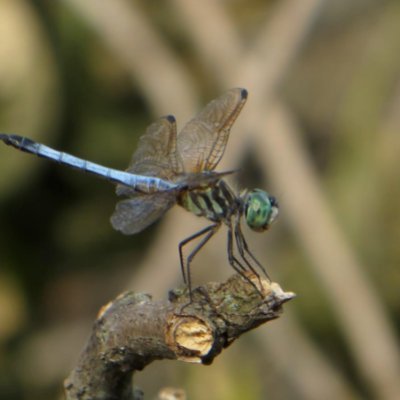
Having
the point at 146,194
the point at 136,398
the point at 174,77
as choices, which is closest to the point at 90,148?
the point at 174,77

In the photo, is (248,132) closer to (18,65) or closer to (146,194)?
(18,65)

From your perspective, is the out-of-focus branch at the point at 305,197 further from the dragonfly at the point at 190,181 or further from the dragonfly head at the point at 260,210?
the dragonfly head at the point at 260,210

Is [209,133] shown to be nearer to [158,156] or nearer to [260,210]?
[158,156]

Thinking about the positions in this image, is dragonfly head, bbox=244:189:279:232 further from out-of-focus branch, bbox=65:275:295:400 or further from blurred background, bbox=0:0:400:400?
blurred background, bbox=0:0:400:400

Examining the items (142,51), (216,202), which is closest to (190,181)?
(216,202)

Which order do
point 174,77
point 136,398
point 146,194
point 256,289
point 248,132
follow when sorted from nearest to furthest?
point 256,289 → point 136,398 → point 146,194 → point 248,132 → point 174,77

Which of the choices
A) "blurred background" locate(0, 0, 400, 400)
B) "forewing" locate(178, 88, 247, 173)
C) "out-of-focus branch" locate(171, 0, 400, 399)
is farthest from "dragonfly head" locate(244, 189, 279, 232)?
"out-of-focus branch" locate(171, 0, 400, 399)
